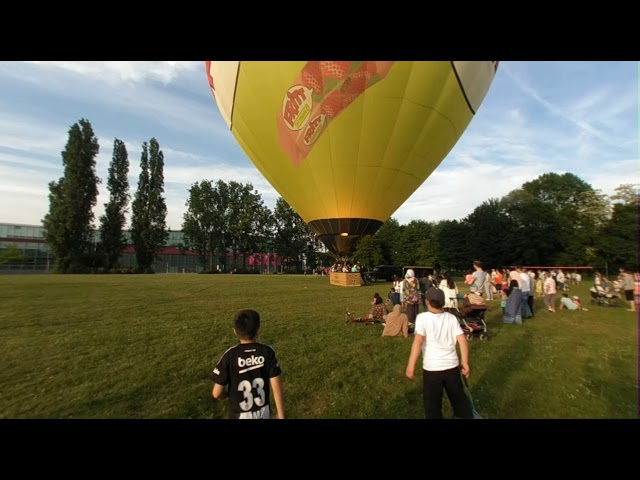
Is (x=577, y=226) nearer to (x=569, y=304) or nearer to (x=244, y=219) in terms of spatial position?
(x=569, y=304)

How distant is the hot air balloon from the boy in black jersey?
11.6m

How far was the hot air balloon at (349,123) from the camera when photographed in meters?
12.4

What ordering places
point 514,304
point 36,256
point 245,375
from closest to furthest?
point 245,375 → point 514,304 → point 36,256

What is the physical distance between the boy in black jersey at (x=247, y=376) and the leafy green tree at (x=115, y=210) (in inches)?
2161

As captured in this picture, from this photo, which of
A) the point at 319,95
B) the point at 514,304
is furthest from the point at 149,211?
the point at 514,304

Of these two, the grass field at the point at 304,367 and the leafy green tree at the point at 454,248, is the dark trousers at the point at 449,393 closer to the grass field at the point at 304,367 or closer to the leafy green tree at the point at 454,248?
the grass field at the point at 304,367

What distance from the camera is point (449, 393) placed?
3500 millimetres

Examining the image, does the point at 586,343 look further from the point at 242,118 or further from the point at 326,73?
the point at 242,118

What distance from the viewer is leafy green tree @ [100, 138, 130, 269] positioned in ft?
164

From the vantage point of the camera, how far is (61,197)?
155 ft

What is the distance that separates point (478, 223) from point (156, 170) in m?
53.5

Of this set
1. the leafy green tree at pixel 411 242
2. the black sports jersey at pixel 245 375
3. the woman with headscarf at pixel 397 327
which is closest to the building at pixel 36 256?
the leafy green tree at pixel 411 242

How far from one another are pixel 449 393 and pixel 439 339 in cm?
58
